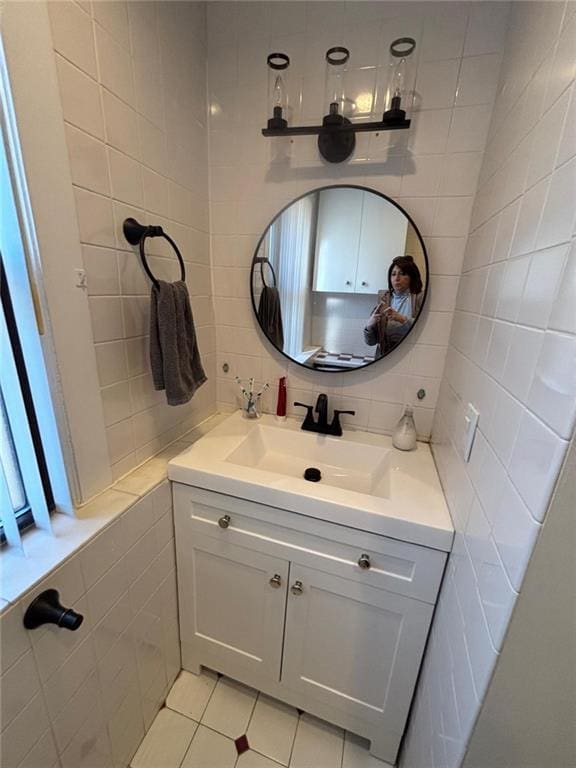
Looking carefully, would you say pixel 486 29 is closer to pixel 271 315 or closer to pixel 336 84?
pixel 336 84

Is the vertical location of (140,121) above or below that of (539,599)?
above

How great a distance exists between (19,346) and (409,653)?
1285mm

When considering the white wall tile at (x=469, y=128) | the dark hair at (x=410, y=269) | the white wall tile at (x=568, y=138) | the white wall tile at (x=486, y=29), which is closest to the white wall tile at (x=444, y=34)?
the white wall tile at (x=486, y=29)

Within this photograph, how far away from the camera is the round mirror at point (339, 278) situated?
1.10m

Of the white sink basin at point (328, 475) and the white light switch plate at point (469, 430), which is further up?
the white light switch plate at point (469, 430)

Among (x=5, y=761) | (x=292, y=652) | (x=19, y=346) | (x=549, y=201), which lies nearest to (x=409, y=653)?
(x=292, y=652)

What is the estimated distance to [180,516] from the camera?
1068mm

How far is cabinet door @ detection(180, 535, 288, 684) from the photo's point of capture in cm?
103

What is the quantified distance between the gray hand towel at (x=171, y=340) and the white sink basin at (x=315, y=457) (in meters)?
0.32

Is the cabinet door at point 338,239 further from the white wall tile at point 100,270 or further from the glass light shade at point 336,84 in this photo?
the white wall tile at point 100,270

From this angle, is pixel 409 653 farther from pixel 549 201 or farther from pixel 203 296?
pixel 203 296

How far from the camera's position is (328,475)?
1208 mm

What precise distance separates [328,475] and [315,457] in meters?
0.09

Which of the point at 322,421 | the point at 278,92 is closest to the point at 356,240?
the point at 278,92
